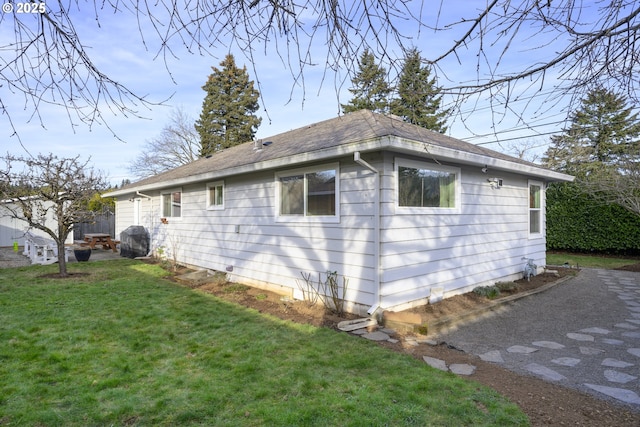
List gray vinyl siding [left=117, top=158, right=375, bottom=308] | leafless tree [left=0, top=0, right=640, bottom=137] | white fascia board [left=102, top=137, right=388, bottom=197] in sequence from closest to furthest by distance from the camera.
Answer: leafless tree [left=0, top=0, right=640, bottom=137], white fascia board [left=102, top=137, right=388, bottom=197], gray vinyl siding [left=117, top=158, right=375, bottom=308]

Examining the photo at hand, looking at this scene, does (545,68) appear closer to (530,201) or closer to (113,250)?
(530,201)

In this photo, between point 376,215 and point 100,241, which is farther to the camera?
point 100,241

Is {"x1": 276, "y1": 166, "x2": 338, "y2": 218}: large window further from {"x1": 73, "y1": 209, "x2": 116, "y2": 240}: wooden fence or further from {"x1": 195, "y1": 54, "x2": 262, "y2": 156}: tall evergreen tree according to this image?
{"x1": 73, "y1": 209, "x2": 116, "y2": 240}: wooden fence

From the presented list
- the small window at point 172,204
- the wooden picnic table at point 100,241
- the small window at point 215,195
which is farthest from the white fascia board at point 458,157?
the wooden picnic table at point 100,241

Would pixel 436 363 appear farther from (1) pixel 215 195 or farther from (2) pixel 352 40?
(1) pixel 215 195

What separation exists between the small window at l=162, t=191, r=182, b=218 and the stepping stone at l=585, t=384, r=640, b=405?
995 centimetres

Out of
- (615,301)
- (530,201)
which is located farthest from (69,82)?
(530,201)

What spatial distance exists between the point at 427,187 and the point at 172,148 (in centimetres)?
2655

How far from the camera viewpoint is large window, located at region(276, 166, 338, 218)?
597 cm

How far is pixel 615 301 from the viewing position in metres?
6.85

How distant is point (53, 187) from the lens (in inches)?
339

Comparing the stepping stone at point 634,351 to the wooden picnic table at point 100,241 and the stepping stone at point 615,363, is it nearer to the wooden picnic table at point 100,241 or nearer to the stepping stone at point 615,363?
the stepping stone at point 615,363

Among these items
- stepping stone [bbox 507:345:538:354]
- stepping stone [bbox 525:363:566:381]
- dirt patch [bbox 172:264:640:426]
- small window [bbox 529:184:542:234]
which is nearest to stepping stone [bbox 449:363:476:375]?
dirt patch [bbox 172:264:640:426]

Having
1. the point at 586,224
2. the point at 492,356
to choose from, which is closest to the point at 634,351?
the point at 492,356
